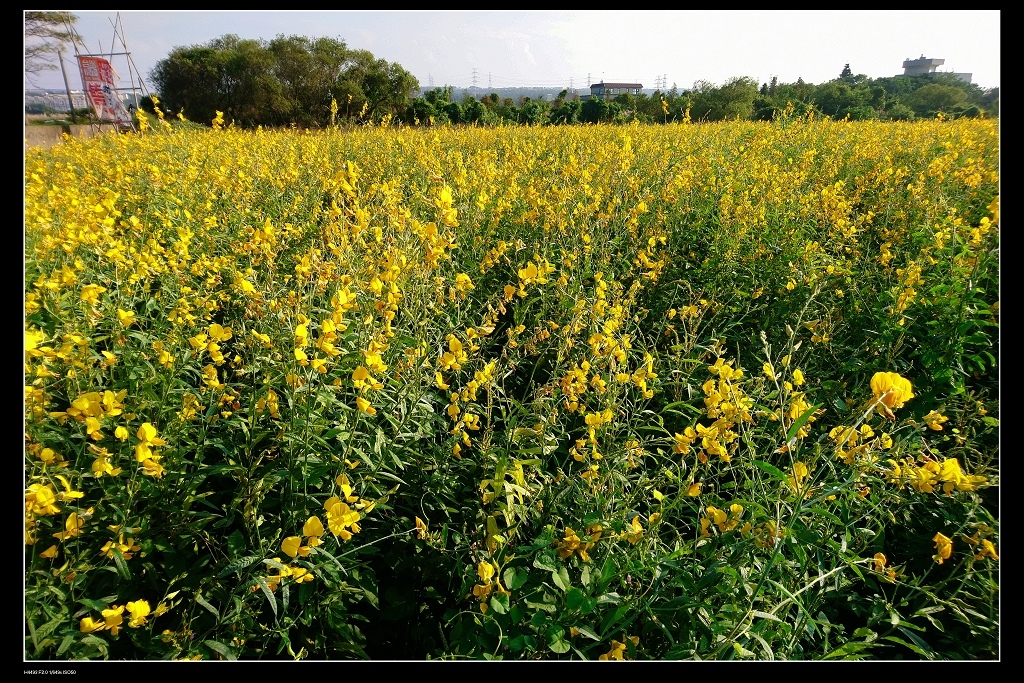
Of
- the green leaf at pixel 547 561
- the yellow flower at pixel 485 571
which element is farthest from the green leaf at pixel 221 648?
the green leaf at pixel 547 561

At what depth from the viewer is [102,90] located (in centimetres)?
780

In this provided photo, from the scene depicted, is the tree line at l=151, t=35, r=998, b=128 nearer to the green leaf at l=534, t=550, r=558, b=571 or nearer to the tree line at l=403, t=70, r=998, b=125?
the tree line at l=403, t=70, r=998, b=125

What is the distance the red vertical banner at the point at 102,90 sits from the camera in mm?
6949

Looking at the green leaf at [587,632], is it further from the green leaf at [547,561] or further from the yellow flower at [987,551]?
the yellow flower at [987,551]

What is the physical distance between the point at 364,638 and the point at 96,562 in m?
0.83

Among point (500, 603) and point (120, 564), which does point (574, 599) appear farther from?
point (120, 564)

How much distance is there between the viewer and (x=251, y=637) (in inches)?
55.2

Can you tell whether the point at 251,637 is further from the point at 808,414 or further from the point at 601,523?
the point at 808,414

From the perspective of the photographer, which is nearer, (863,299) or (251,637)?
(251,637)

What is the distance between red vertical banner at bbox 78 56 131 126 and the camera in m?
6.95

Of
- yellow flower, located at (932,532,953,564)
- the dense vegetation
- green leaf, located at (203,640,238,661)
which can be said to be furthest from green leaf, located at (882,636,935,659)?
green leaf, located at (203,640,238,661)

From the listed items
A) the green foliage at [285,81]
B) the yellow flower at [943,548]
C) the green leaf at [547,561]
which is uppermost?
the green foliage at [285,81]
